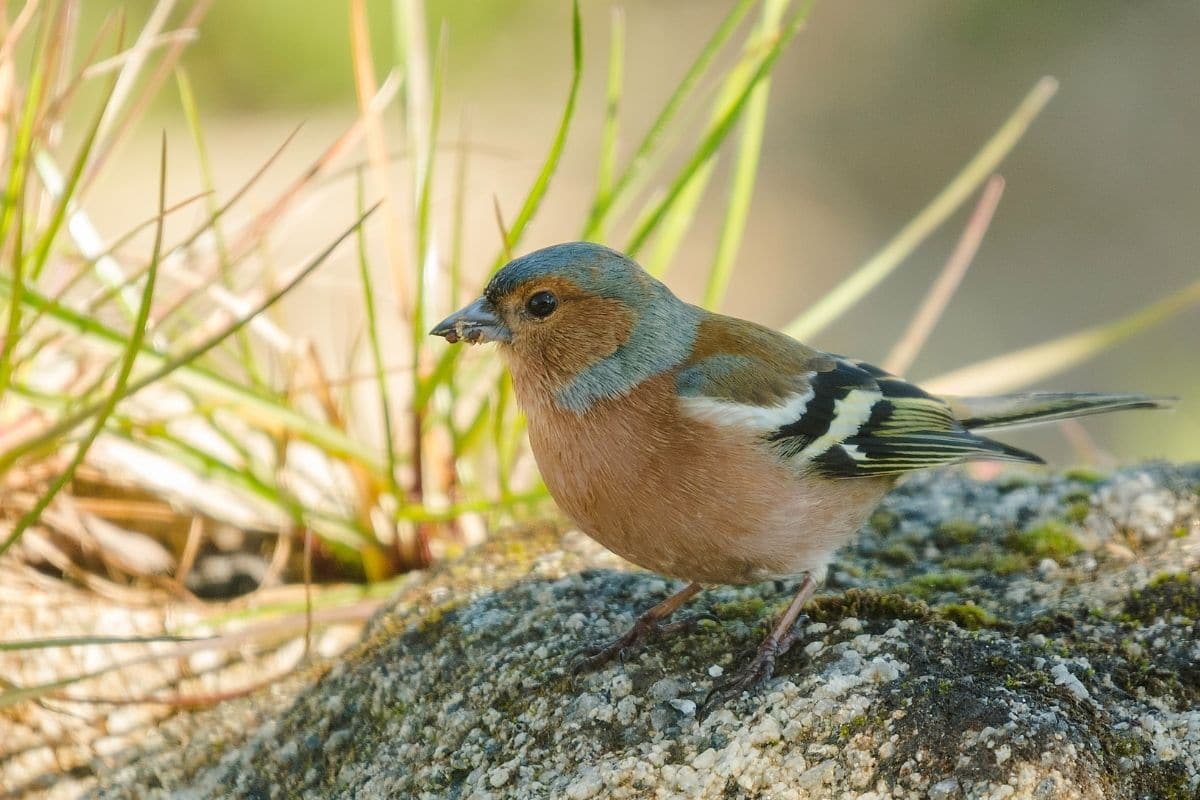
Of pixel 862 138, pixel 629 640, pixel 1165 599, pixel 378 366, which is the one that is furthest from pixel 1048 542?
pixel 862 138

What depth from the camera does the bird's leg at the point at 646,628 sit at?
2689mm

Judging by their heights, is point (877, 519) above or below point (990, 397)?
below

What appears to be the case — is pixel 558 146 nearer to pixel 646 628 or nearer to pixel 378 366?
pixel 378 366

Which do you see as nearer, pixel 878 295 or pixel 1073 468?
pixel 1073 468

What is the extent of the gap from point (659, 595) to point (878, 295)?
204 inches

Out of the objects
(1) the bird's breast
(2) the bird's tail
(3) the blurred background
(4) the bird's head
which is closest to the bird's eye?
(4) the bird's head

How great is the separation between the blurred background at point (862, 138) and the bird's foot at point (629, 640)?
467cm

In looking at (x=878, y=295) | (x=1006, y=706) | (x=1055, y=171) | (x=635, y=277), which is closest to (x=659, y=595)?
(x=635, y=277)

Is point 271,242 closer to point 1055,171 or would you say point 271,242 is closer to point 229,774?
point 229,774

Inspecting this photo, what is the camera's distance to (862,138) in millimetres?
9062

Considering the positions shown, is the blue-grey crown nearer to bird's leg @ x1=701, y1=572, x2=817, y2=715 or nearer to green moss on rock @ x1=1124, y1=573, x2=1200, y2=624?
bird's leg @ x1=701, y1=572, x2=817, y2=715

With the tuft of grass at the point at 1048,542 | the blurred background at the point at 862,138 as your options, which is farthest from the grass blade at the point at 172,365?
the blurred background at the point at 862,138

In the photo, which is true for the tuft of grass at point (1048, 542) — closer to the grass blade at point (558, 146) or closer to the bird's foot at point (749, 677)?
the bird's foot at point (749, 677)

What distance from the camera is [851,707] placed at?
7.66 feet
